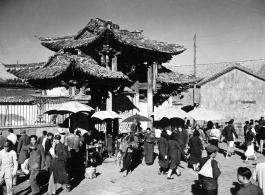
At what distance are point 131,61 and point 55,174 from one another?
1418 cm

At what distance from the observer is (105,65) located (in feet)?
62.1

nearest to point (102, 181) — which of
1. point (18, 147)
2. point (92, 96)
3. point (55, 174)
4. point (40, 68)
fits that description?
point (55, 174)

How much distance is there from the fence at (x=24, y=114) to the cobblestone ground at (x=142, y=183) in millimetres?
5567

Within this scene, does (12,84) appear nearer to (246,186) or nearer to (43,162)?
(43,162)

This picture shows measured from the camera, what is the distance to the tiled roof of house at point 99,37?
18.6 meters

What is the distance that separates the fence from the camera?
49.0ft

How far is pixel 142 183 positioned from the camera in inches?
369

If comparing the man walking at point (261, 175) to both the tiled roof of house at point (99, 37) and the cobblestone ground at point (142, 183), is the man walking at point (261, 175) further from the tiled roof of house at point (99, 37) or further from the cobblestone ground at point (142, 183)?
the tiled roof of house at point (99, 37)

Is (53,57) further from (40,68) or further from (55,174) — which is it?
(55,174)

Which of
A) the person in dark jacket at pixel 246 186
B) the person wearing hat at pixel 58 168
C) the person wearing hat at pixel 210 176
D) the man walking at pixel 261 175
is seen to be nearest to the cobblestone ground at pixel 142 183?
the person wearing hat at pixel 58 168

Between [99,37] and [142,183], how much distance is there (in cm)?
1080

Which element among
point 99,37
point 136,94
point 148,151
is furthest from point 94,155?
point 136,94

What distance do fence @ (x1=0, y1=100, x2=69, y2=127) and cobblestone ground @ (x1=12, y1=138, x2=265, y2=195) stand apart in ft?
18.3

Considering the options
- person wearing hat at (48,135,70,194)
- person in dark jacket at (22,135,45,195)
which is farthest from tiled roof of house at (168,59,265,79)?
person in dark jacket at (22,135,45,195)
